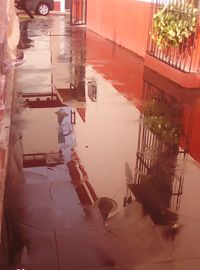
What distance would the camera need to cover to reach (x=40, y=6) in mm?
23203

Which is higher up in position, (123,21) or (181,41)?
(123,21)

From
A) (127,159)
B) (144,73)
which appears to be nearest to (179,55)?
(144,73)

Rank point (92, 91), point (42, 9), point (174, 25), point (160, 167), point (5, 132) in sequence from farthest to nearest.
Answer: point (42, 9) < point (174, 25) < point (92, 91) < point (5, 132) < point (160, 167)

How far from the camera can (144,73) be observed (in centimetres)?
963

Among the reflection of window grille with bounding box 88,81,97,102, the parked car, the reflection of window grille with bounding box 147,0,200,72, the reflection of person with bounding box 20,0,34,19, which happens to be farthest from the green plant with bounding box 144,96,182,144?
the parked car

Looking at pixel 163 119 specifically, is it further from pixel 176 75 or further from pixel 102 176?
pixel 176 75

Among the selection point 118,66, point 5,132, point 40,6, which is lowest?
point 5,132

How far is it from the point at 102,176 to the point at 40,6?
68.1 ft

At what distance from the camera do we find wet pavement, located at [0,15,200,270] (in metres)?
3.36

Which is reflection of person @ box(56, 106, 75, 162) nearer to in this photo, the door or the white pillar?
the door

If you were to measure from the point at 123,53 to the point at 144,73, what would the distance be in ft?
9.93

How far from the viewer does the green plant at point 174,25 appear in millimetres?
7965

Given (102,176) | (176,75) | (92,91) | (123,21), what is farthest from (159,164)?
(123,21)

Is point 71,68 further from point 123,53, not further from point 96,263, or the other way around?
point 96,263
